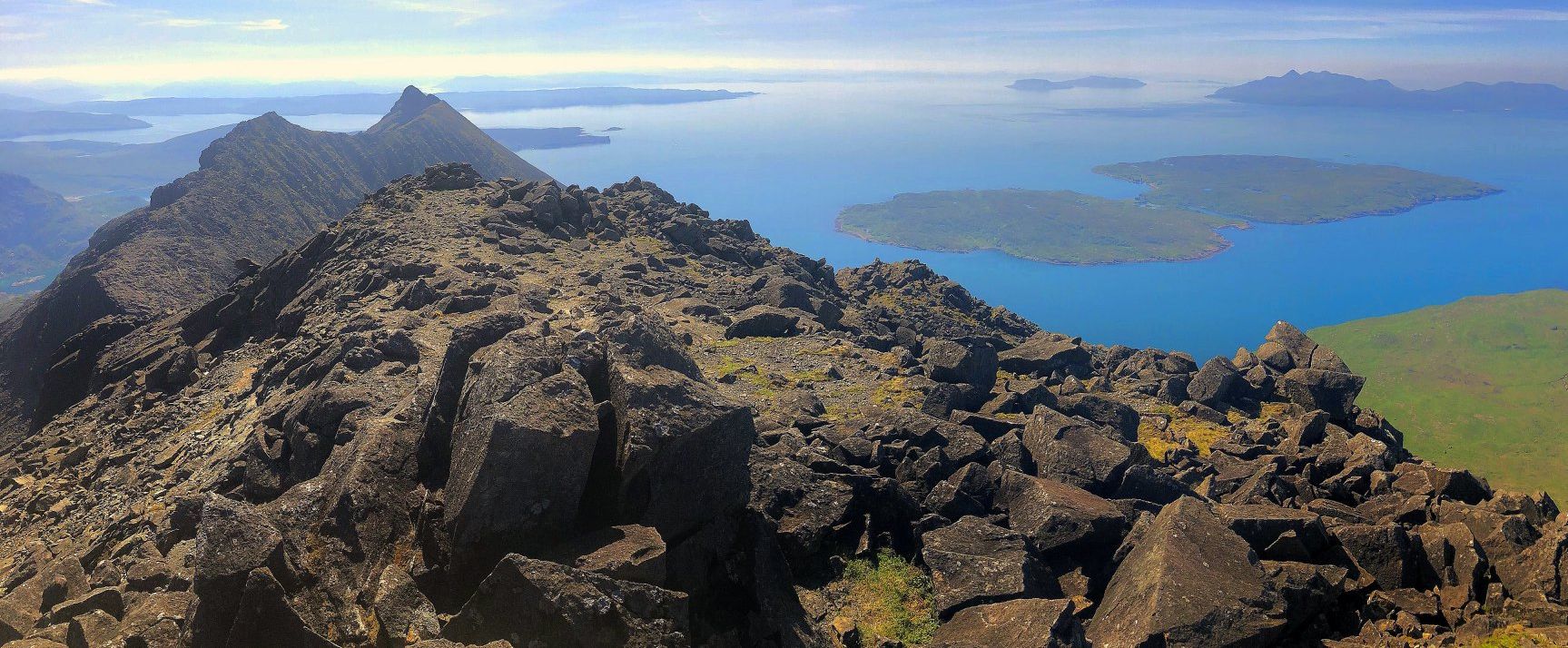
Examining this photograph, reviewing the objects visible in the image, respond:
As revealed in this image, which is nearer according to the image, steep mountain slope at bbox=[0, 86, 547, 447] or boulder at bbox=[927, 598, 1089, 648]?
boulder at bbox=[927, 598, 1089, 648]

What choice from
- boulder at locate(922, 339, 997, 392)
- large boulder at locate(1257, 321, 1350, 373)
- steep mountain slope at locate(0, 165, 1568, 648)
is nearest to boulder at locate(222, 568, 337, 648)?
steep mountain slope at locate(0, 165, 1568, 648)

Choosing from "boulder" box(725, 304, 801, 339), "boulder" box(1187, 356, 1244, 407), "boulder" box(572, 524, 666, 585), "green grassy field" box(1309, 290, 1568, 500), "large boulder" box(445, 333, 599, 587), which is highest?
"large boulder" box(445, 333, 599, 587)

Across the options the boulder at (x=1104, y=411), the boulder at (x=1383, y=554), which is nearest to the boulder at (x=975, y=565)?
the boulder at (x=1383, y=554)

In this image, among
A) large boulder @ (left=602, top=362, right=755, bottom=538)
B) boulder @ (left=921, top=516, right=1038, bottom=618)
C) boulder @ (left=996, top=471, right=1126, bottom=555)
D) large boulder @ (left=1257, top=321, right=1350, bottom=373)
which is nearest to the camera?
large boulder @ (left=602, top=362, right=755, bottom=538)

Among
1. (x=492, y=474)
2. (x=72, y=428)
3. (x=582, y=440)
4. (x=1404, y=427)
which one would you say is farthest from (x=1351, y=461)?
(x=1404, y=427)

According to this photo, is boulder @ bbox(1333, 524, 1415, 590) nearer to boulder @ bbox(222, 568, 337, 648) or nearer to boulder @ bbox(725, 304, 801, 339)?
boulder @ bbox(222, 568, 337, 648)

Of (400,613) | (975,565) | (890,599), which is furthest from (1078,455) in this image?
(400,613)

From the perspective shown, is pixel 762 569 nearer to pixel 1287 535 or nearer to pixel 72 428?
pixel 1287 535
